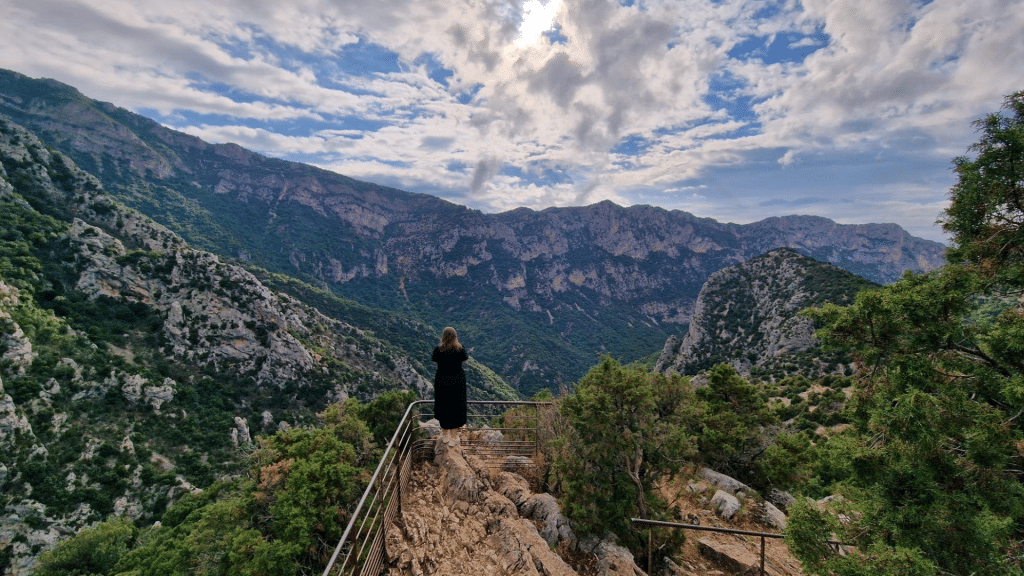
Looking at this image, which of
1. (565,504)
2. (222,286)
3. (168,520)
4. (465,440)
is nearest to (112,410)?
(168,520)

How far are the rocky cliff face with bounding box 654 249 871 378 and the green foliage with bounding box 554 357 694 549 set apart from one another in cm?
5133

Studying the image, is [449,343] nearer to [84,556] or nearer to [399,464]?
[399,464]

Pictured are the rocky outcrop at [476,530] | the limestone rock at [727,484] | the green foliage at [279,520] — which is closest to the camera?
the rocky outcrop at [476,530]

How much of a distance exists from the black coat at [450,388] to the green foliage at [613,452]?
2875 millimetres

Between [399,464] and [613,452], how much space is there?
4998 mm

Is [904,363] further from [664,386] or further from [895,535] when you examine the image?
[664,386]

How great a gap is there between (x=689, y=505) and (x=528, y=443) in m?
5.58

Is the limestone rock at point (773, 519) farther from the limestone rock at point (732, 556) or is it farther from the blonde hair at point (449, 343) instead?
the blonde hair at point (449, 343)

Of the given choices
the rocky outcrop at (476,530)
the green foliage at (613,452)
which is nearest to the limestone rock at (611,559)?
the rocky outcrop at (476,530)

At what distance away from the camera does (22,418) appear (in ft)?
93.7

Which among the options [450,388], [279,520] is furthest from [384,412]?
[450,388]

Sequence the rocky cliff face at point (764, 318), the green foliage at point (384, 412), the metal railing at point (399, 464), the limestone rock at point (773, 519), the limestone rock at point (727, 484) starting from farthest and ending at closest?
the rocky cliff face at point (764, 318) < the green foliage at point (384, 412) < the limestone rock at point (727, 484) < the limestone rock at point (773, 519) < the metal railing at point (399, 464)

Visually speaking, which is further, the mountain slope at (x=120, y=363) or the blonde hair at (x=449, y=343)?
the mountain slope at (x=120, y=363)

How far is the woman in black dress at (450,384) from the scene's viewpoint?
712 centimetres
